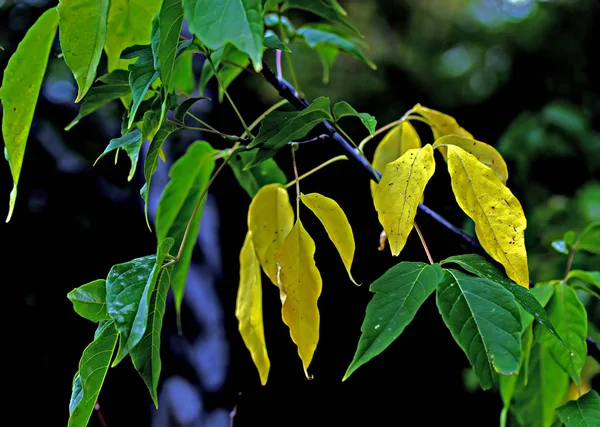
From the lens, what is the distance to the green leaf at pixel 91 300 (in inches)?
10.1

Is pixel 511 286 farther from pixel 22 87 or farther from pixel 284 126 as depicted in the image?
pixel 22 87

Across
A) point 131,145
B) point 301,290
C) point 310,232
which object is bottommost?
point 310,232

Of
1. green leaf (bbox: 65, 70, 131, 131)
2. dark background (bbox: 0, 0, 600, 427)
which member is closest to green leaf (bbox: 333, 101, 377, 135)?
green leaf (bbox: 65, 70, 131, 131)

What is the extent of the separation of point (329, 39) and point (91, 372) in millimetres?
326

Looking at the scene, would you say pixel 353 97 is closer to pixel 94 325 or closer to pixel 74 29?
pixel 94 325

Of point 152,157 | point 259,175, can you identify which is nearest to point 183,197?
point 259,175

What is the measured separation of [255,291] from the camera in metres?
0.35

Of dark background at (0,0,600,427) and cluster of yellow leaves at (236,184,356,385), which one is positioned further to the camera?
dark background at (0,0,600,427)

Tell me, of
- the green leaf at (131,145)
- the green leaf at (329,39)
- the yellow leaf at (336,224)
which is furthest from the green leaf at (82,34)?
the green leaf at (329,39)

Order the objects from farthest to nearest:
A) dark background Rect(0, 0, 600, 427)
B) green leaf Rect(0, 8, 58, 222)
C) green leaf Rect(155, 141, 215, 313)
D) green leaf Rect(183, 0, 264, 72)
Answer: dark background Rect(0, 0, 600, 427) < green leaf Rect(155, 141, 215, 313) < green leaf Rect(0, 8, 58, 222) < green leaf Rect(183, 0, 264, 72)

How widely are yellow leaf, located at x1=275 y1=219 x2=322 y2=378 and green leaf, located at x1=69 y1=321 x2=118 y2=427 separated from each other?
88 millimetres

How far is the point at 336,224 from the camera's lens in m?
0.30

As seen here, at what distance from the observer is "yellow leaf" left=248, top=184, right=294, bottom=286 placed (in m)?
0.34

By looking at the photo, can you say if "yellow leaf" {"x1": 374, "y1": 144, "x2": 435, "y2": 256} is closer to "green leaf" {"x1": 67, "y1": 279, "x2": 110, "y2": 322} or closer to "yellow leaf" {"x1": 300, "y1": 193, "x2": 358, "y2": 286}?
"yellow leaf" {"x1": 300, "y1": 193, "x2": 358, "y2": 286}
